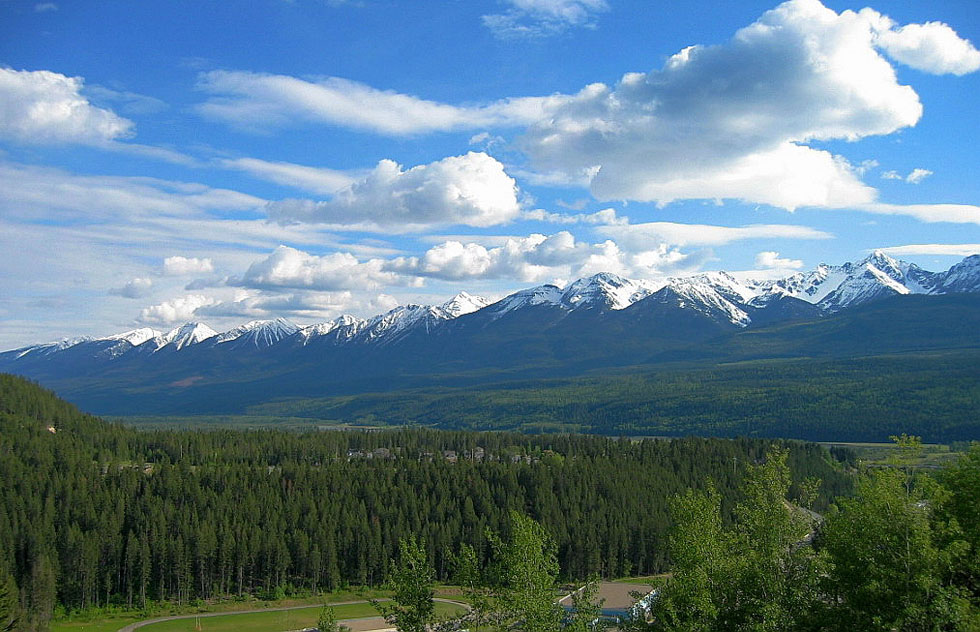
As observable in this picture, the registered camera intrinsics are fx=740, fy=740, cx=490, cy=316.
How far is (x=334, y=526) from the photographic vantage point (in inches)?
4286

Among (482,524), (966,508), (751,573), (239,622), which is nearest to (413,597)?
(751,573)

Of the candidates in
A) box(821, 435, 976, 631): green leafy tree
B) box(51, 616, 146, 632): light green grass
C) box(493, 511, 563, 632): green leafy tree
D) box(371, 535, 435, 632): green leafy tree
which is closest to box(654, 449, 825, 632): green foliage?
box(821, 435, 976, 631): green leafy tree

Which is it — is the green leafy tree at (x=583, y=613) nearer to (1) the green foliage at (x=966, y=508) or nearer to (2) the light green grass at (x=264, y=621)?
(1) the green foliage at (x=966, y=508)

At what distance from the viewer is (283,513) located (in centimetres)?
11294

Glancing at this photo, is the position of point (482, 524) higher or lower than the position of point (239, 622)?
higher

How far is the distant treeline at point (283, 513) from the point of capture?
9875cm

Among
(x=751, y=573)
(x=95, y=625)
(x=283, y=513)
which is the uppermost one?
(x=751, y=573)

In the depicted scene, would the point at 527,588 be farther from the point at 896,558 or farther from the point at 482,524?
the point at 482,524

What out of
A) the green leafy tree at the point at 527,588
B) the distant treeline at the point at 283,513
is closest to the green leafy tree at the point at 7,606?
the distant treeline at the point at 283,513

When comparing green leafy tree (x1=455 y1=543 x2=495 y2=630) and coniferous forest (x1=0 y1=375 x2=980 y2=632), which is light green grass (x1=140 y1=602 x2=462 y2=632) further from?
green leafy tree (x1=455 y1=543 x2=495 y2=630)

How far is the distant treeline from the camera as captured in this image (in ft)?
324

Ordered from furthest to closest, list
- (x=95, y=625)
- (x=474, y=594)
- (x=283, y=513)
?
(x=283, y=513)
(x=95, y=625)
(x=474, y=594)

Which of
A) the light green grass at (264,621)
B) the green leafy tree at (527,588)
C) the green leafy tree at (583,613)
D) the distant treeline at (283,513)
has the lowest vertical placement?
the light green grass at (264,621)

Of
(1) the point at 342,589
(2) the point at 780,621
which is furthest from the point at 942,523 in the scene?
(1) the point at 342,589
